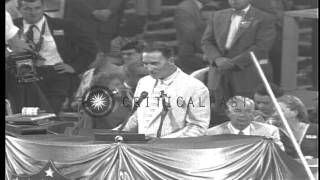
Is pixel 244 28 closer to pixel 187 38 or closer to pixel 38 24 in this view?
pixel 187 38

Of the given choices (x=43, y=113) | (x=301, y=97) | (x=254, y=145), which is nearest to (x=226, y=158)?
(x=254, y=145)

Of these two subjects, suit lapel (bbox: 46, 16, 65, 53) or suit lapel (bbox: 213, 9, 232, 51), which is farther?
suit lapel (bbox: 46, 16, 65, 53)

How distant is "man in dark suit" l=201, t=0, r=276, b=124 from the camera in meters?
7.05

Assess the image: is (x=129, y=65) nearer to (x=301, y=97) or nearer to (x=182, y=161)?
(x=182, y=161)

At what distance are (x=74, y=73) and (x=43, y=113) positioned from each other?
0.51 m

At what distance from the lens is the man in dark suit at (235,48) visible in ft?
23.1

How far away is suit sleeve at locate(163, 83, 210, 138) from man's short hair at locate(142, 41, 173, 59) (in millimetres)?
423

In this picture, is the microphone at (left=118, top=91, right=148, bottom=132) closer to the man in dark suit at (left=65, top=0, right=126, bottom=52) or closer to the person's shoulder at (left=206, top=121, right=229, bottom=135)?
the man in dark suit at (left=65, top=0, right=126, bottom=52)

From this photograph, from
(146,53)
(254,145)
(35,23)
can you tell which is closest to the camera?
(254,145)

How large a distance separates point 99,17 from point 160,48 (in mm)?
734

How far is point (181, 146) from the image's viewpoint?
701 centimetres

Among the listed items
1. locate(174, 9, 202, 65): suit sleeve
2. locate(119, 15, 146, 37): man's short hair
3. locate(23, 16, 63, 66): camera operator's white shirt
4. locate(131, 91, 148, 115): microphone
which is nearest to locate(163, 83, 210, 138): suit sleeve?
locate(174, 9, 202, 65): suit sleeve

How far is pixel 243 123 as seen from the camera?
712 centimetres

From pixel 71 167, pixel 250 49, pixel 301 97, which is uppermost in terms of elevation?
pixel 250 49
